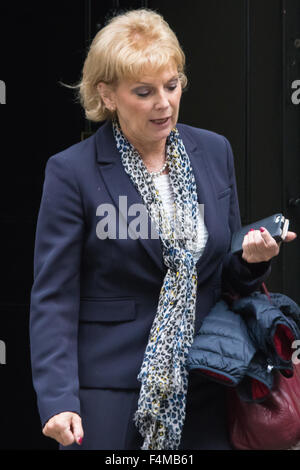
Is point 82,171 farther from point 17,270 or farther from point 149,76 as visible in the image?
point 17,270

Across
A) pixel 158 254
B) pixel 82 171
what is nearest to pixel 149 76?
pixel 82 171

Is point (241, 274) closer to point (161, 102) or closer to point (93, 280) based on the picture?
point (93, 280)

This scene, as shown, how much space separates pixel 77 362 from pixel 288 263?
1576mm

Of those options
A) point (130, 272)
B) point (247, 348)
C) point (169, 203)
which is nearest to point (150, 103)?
point (169, 203)

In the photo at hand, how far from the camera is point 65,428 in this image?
2197 millimetres

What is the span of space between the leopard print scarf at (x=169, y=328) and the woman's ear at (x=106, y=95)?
18 centimetres

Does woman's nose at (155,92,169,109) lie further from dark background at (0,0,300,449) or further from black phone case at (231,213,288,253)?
dark background at (0,0,300,449)

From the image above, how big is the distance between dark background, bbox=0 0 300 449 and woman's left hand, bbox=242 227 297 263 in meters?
1.43

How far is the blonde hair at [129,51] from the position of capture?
7.32 feet

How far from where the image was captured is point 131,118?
7.54 ft

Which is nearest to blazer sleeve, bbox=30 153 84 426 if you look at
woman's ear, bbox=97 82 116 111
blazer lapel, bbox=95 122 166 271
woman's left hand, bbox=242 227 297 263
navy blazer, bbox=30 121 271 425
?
navy blazer, bbox=30 121 271 425

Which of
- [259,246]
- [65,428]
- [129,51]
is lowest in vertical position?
[65,428]

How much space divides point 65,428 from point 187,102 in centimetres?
186

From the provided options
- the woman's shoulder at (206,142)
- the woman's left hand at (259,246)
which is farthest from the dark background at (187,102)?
the woman's left hand at (259,246)
